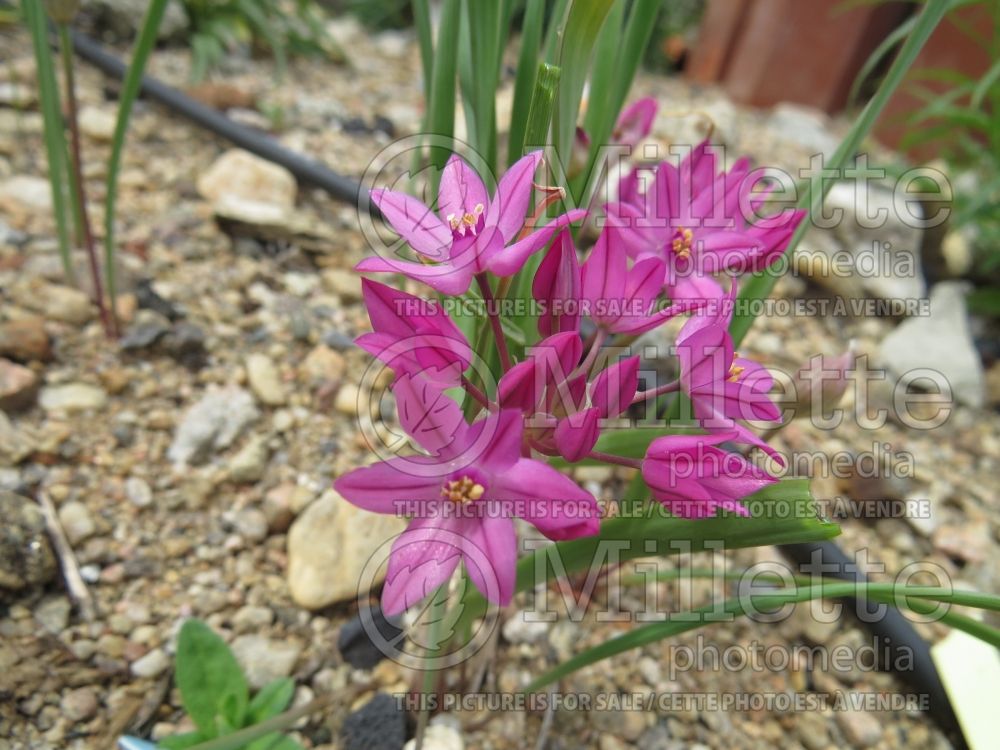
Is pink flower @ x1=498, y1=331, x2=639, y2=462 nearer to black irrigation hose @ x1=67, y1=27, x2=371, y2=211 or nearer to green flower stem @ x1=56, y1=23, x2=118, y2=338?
green flower stem @ x1=56, y1=23, x2=118, y2=338

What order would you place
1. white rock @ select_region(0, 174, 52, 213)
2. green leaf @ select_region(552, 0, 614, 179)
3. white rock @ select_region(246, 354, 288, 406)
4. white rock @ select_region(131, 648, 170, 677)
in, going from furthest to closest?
white rock @ select_region(0, 174, 52, 213), white rock @ select_region(246, 354, 288, 406), white rock @ select_region(131, 648, 170, 677), green leaf @ select_region(552, 0, 614, 179)

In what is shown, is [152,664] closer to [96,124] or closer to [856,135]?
[856,135]

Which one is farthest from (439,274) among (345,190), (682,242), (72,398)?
(345,190)

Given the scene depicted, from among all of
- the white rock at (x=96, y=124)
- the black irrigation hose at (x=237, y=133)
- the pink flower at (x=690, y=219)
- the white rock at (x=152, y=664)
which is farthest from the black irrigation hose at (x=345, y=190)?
the white rock at (x=152, y=664)

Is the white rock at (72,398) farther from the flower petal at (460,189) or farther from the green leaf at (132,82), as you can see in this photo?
the flower petal at (460,189)

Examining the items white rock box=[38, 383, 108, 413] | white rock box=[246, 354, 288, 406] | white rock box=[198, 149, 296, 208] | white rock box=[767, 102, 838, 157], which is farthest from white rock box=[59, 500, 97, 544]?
white rock box=[767, 102, 838, 157]

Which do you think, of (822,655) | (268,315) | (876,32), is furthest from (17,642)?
(876,32)
